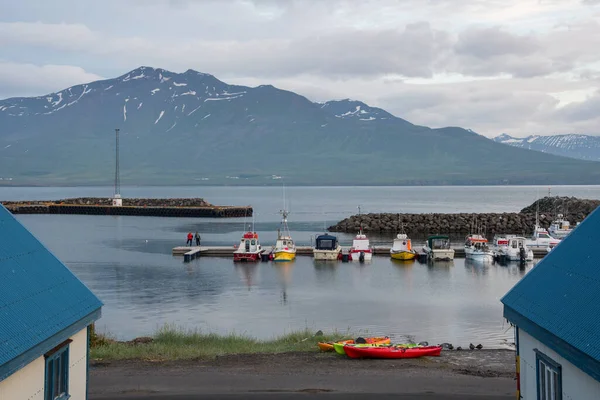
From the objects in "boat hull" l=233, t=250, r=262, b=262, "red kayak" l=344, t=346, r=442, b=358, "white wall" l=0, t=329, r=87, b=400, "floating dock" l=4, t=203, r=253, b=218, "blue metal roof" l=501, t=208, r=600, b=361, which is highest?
"floating dock" l=4, t=203, r=253, b=218

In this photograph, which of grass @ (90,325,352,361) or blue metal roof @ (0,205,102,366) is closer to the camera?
blue metal roof @ (0,205,102,366)

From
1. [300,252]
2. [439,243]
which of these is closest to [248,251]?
[300,252]

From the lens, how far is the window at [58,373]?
39.6 ft

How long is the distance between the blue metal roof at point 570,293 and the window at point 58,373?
785 centimetres

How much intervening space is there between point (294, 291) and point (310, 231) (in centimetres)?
5551

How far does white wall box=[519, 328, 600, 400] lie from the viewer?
10445 millimetres

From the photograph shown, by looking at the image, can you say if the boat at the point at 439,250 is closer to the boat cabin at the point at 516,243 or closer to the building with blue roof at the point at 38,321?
the boat cabin at the point at 516,243

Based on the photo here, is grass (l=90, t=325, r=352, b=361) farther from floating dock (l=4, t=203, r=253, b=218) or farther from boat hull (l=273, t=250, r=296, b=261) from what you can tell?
floating dock (l=4, t=203, r=253, b=218)

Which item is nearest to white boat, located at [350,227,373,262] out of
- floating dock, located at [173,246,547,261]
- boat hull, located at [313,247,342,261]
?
boat hull, located at [313,247,342,261]

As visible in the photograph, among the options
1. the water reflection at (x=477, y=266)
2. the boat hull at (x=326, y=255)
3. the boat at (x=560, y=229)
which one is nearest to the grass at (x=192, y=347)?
the water reflection at (x=477, y=266)

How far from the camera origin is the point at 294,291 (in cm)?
4622

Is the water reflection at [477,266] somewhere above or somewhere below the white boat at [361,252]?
below

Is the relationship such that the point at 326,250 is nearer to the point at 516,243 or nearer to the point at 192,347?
the point at 516,243

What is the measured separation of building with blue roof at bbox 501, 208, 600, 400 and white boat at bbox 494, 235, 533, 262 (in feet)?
158
